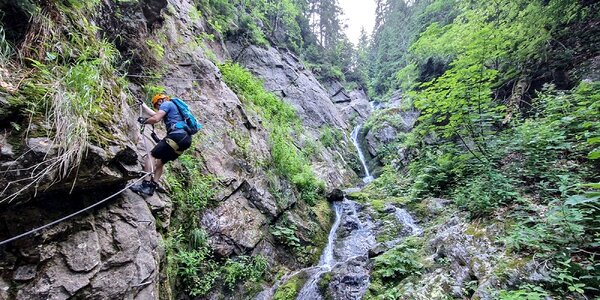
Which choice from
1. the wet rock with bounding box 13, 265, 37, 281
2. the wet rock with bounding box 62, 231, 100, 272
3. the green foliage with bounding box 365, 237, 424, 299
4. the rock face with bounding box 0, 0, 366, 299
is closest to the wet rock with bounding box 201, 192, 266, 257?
the rock face with bounding box 0, 0, 366, 299

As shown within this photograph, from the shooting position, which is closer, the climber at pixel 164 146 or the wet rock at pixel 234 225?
the climber at pixel 164 146

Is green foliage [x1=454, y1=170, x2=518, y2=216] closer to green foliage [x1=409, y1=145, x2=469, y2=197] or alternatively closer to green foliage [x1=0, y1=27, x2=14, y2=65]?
green foliage [x1=409, y1=145, x2=469, y2=197]

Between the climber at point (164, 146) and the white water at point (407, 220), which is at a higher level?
the climber at point (164, 146)

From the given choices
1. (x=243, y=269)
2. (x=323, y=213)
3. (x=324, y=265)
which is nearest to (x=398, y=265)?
(x=324, y=265)

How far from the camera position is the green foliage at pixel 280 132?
31.4 feet

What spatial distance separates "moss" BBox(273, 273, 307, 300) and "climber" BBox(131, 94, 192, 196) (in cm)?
339

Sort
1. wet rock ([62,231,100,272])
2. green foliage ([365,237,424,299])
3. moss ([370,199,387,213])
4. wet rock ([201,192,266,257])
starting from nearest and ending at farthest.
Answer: wet rock ([62,231,100,272]), green foliage ([365,237,424,299]), wet rock ([201,192,266,257]), moss ([370,199,387,213])

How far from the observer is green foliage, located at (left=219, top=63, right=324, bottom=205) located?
958cm

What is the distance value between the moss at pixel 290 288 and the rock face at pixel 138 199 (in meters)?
0.79

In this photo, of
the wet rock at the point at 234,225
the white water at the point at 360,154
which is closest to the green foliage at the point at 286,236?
the wet rock at the point at 234,225

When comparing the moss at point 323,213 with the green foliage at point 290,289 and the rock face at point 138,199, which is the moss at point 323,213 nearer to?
the rock face at point 138,199

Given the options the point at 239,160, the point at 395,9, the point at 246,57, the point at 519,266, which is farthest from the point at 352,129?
the point at 395,9

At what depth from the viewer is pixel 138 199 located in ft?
14.5

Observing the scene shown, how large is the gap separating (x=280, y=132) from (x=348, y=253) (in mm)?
5550
